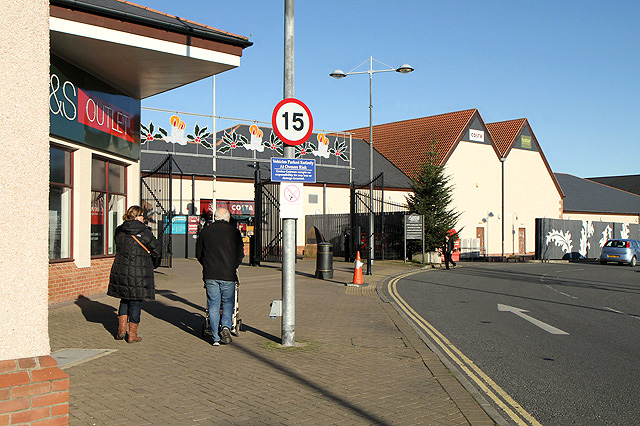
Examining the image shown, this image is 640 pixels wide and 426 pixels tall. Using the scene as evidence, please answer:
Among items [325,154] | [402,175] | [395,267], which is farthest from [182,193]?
[402,175]

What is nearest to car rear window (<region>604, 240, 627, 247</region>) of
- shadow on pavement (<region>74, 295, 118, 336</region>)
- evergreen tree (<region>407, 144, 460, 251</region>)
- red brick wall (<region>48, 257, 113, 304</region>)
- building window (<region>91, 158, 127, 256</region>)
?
evergreen tree (<region>407, 144, 460, 251</region>)

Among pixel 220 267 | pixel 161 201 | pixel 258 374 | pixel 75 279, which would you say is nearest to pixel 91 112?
pixel 75 279

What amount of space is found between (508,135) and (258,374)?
45.4m

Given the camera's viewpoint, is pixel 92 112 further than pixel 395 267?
No

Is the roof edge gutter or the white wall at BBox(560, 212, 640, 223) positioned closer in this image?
the roof edge gutter

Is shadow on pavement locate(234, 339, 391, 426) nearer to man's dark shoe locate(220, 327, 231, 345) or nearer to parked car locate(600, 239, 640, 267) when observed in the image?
man's dark shoe locate(220, 327, 231, 345)

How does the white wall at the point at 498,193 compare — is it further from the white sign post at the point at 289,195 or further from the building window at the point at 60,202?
the white sign post at the point at 289,195

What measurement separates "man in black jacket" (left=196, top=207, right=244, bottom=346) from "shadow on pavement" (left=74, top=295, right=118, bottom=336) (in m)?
1.67

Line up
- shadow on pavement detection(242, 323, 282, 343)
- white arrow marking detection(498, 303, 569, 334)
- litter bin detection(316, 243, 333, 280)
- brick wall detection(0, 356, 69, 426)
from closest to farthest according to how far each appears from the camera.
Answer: brick wall detection(0, 356, 69, 426) < shadow on pavement detection(242, 323, 282, 343) < white arrow marking detection(498, 303, 569, 334) < litter bin detection(316, 243, 333, 280)

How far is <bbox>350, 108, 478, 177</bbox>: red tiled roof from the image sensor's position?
141ft

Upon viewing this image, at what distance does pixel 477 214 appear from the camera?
43812mm

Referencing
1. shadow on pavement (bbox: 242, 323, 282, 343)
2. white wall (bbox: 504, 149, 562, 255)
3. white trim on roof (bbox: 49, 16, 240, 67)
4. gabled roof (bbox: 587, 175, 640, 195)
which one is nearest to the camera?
shadow on pavement (bbox: 242, 323, 282, 343)

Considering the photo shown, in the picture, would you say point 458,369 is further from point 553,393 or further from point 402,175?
point 402,175

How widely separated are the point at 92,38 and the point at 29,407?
826 cm
